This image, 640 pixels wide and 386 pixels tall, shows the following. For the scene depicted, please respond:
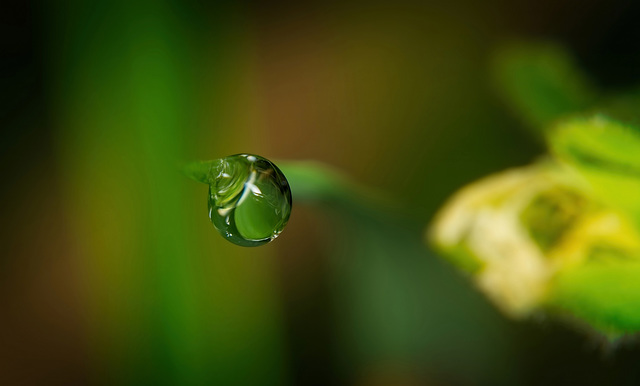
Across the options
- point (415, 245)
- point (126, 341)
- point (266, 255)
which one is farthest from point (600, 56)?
point (126, 341)

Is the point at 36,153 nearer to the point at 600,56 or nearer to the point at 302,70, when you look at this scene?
the point at 302,70

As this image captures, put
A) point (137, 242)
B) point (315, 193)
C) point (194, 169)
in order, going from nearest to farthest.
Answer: point (194, 169) → point (315, 193) → point (137, 242)

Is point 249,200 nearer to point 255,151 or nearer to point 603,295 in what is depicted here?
point 603,295

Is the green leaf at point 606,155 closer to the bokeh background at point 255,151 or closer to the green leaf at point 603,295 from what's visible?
the green leaf at point 603,295

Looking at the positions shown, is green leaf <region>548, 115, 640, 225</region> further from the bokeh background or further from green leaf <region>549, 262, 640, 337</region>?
the bokeh background

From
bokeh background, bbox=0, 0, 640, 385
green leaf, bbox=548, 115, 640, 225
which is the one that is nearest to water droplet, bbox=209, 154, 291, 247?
green leaf, bbox=548, 115, 640, 225

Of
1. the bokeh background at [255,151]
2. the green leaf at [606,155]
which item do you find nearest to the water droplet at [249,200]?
the green leaf at [606,155]

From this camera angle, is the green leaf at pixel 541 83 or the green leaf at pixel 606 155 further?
the green leaf at pixel 541 83
